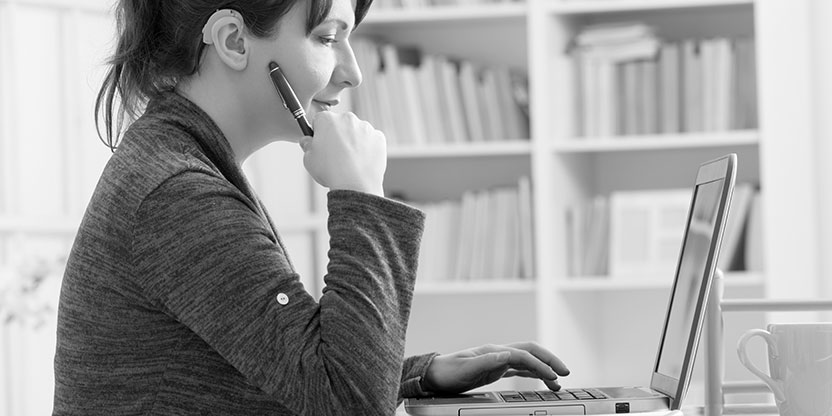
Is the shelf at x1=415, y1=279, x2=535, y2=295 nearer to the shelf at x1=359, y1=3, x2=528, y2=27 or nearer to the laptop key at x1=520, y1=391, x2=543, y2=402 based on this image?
the shelf at x1=359, y1=3, x2=528, y2=27

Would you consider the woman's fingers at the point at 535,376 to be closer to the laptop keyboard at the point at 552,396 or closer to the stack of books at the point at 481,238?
the laptop keyboard at the point at 552,396

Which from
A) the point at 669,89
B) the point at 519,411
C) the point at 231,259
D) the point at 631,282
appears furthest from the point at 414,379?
the point at 669,89

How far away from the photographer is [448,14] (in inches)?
120

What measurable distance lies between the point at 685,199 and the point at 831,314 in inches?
17.9

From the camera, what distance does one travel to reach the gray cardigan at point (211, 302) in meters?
0.98

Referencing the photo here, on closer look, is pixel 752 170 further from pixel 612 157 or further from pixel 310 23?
pixel 310 23

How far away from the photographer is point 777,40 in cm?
289

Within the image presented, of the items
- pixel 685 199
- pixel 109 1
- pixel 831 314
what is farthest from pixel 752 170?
pixel 109 1

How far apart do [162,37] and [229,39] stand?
99mm

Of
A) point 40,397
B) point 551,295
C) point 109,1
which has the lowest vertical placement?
point 40,397

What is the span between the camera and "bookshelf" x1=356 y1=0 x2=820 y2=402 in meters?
2.87

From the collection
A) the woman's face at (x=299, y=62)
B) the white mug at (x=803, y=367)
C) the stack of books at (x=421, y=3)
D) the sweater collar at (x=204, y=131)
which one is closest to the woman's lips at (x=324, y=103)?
the woman's face at (x=299, y=62)

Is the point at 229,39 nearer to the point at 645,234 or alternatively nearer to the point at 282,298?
the point at 282,298

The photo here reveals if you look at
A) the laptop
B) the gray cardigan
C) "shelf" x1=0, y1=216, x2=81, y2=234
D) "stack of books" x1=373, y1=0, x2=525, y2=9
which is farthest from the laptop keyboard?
"stack of books" x1=373, y1=0, x2=525, y2=9
